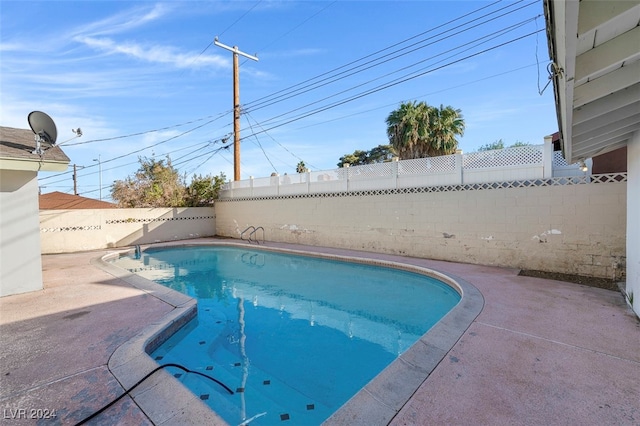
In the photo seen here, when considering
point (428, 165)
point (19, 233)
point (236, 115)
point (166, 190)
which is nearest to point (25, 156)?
point (19, 233)

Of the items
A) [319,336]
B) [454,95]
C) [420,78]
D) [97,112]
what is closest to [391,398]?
[319,336]

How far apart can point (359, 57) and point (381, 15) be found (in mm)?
1432

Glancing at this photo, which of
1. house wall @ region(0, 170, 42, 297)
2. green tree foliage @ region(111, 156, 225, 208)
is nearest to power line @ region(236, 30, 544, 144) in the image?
green tree foliage @ region(111, 156, 225, 208)

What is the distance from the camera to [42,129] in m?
5.40

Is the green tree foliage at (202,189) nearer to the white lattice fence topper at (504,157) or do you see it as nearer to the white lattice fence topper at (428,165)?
the white lattice fence topper at (428,165)

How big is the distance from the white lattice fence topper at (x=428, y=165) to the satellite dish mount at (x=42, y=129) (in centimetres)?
871

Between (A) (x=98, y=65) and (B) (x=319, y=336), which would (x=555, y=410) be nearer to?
(B) (x=319, y=336)

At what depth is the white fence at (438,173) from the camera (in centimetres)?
677

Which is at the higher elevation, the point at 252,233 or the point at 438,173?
the point at 438,173

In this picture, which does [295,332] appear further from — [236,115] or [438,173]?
[236,115]

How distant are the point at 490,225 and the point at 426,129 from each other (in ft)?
31.0

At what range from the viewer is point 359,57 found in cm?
1047

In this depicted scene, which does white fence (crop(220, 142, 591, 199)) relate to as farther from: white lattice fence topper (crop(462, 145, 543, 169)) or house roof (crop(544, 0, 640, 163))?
house roof (crop(544, 0, 640, 163))

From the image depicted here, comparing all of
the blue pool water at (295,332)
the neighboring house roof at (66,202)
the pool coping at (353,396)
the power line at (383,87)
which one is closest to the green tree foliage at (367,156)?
the power line at (383,87)
